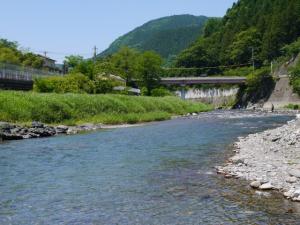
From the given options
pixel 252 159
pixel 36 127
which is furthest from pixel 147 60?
pixel 252 159

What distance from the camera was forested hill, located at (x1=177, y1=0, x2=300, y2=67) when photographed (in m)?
133

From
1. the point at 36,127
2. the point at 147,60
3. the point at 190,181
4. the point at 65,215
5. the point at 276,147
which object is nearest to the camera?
the point at 65,215

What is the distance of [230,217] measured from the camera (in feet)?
37.5

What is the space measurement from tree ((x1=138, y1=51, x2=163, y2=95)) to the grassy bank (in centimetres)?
4858

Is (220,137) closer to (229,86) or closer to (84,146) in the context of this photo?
(84,146)

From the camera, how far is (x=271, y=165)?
54.9 feet

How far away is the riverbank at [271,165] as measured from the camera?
13891 mm

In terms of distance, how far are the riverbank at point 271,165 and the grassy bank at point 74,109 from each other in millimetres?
21513

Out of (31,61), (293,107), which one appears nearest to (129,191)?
(293,107)

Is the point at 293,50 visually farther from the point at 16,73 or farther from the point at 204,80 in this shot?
the point at 16,73

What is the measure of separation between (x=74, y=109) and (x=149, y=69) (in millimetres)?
70713

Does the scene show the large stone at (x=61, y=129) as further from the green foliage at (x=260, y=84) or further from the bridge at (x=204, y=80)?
the bridge at (x=204, y=80)

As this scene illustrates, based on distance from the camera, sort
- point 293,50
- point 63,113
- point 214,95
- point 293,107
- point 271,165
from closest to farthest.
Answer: point 271,165
point 63,113
point 293,107
point 293,50
point 214,95

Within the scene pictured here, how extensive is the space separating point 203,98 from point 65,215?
13052cm
